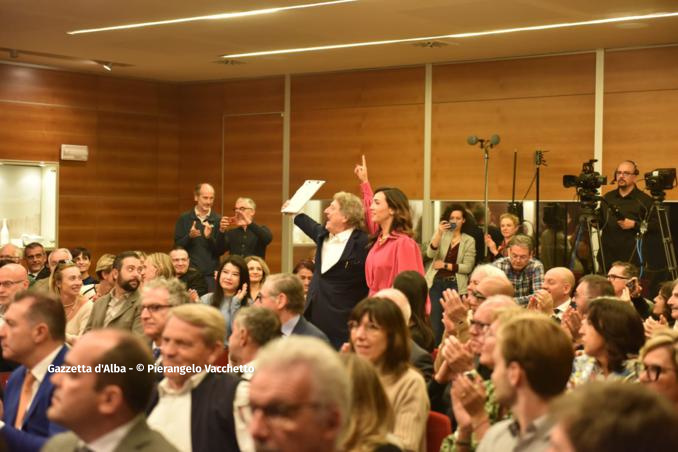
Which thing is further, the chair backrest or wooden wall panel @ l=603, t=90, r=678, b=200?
wooden wall panel @ l=603, t=90, r=678, b=200

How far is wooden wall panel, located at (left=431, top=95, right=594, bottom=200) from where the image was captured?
369 inches

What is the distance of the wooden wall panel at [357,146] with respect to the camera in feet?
34.4

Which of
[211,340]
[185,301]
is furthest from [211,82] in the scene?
[211,340]

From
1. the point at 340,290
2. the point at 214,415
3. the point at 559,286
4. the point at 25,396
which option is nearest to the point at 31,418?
the point at 25,396

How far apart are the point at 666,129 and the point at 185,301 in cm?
602

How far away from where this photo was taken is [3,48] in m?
9.80

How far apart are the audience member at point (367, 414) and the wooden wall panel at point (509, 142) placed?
279 inches

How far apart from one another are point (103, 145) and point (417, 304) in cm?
788

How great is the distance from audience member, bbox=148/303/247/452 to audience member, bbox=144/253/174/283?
123 inches

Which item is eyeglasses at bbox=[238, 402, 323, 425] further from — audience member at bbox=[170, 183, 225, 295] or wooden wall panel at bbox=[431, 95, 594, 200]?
wooden wall panel at bbox=[431, 95, 594, 200]

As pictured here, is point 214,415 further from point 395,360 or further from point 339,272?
point 339,272

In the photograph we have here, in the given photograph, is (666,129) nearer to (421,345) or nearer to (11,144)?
(421,345)

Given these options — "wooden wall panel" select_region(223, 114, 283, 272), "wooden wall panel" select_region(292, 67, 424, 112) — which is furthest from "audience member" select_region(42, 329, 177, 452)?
"wooden wall panel" select_region(223, 114, 283, 272)

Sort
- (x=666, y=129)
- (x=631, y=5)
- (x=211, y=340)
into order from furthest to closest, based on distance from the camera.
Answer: (x=666, y=129) → (x=631, y=5) → (x=211, y=340)
